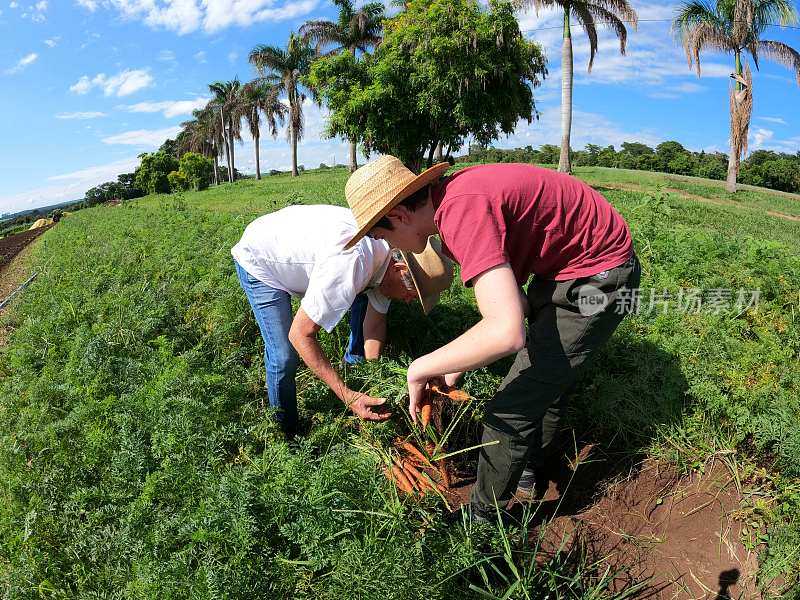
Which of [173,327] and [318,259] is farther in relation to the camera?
[173,327]

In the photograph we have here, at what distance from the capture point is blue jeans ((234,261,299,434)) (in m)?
2.81

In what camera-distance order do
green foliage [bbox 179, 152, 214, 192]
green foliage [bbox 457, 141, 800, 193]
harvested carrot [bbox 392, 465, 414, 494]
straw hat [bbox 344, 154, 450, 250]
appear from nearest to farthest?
straw hat [bbox 344, 154, 450, 250], harvested carrot [bbox 392, 465, 414, 494], green foliage [bbox 179, 152, 214, 192], green foliage [bbox 457, 141, 800, 193]

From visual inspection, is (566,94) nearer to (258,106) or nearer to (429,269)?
(429,269)

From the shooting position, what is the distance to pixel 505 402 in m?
2.14

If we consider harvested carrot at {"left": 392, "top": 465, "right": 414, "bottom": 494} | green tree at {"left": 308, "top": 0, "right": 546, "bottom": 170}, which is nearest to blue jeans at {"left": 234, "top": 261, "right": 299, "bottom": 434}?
harvested carrot at {"left": 392, "top": 465, "right": 414, "bottom": 494}

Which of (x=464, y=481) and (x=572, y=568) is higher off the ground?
(x=464, y=481)

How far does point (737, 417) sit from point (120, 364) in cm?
359

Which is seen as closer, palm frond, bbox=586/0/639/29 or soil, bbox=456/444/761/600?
soil, bbox=456/444/761/600

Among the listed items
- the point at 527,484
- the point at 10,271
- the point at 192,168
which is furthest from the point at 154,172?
the point at 527,484

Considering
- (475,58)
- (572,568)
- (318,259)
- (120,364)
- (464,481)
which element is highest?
(475,58)

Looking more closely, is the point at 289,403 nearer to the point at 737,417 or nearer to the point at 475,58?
the point at 737,417

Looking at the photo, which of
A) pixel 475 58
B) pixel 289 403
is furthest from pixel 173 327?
pixel 475 58

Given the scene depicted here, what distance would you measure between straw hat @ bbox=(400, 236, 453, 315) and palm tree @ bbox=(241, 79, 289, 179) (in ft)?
112

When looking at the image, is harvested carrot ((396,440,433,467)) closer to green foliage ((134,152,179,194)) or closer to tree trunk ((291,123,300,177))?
tree trunk ((291,123,300,177))
